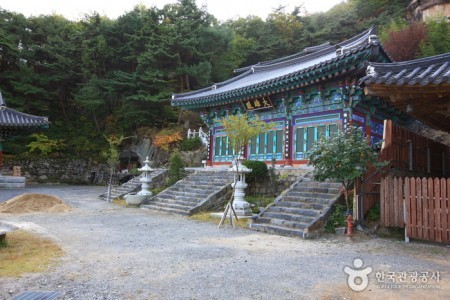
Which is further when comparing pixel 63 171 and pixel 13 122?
pixel 63 171

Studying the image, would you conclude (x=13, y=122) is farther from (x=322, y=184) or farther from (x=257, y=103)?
(x=322, y=184)

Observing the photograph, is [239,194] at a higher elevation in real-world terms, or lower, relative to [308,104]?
lower

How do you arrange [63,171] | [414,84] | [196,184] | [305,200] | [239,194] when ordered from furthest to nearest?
[63,171] → [196,184] → [239,194] → [305,200] → [414,84]

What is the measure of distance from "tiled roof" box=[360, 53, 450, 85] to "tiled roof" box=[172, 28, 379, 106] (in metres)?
4.49

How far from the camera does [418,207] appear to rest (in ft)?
23.0

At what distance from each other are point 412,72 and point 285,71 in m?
13.8

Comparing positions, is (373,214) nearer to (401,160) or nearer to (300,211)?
(300,211)

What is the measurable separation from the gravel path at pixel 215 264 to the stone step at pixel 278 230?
1.10ft

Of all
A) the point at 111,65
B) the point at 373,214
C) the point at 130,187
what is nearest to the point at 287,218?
the point at 373,214

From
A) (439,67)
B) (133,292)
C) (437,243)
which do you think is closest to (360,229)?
(437,243)

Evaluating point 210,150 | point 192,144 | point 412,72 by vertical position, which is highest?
point 192,144

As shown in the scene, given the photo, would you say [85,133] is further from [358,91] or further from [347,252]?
[347,252]

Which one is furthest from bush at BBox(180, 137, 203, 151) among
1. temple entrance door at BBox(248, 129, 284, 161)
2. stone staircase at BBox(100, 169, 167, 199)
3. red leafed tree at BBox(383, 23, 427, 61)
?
red leafed tree at BBox(383, 23, 427, 61)

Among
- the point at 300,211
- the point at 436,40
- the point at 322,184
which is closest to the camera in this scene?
the point at 300,211
